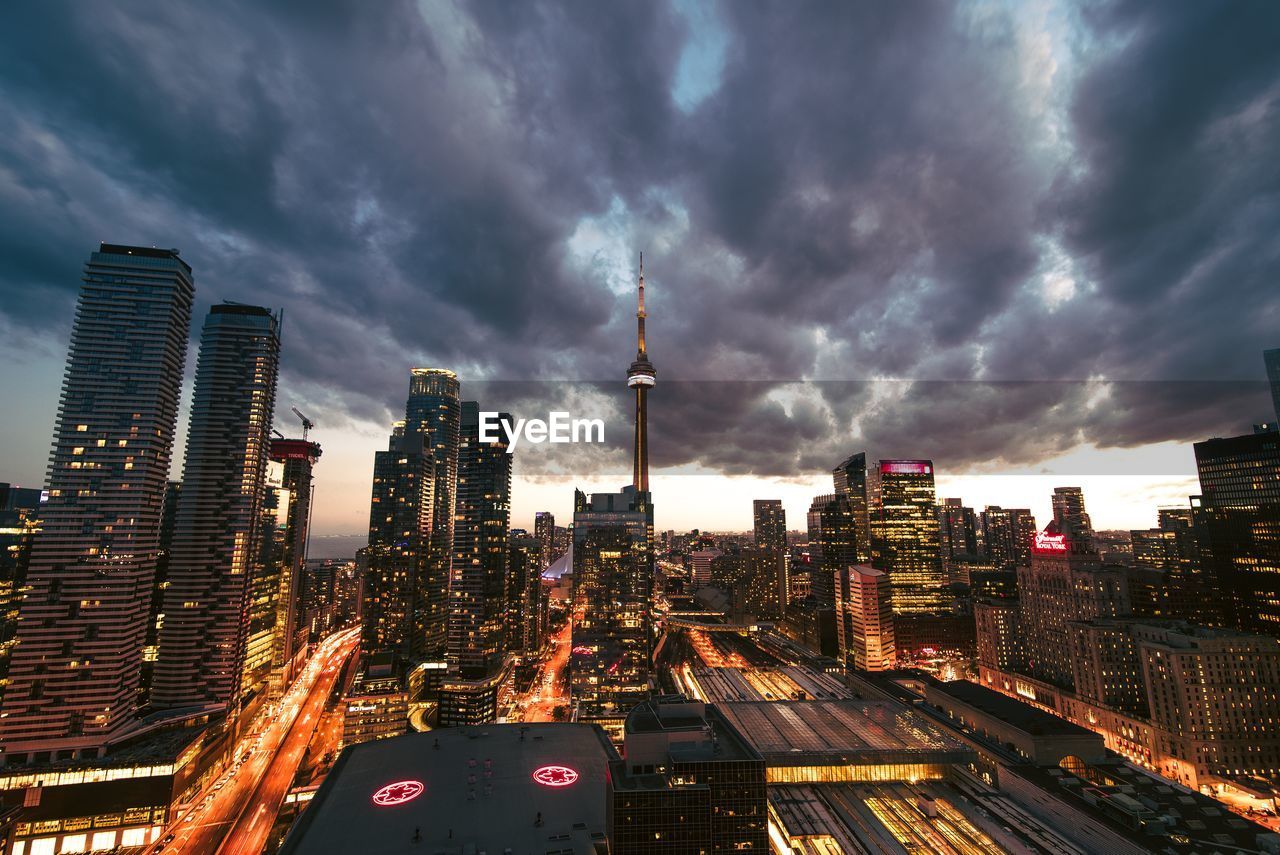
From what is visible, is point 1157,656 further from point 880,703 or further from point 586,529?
point 586,529

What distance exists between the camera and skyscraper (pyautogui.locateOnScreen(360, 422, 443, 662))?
170m

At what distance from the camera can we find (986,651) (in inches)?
5655

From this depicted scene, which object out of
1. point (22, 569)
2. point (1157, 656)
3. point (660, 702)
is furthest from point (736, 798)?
point (22, 569)

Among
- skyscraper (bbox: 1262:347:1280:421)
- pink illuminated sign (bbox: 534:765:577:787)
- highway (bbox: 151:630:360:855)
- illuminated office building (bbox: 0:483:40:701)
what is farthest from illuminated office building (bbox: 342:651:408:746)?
skyscraper (bbox: 1262:347:1280:421)

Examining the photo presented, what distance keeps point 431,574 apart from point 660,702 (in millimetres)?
151736

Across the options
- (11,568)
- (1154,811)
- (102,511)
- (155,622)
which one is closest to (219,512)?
(102,511)

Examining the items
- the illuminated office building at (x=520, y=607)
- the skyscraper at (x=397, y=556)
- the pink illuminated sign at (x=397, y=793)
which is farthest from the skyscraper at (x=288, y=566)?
the pink illuminated sign at (x=397, y=793)

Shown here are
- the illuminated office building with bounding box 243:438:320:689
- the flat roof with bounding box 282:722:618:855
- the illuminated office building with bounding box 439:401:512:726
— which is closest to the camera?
the flat roof with bounding box 282:722:618:855

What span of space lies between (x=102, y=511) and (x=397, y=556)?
89181mm

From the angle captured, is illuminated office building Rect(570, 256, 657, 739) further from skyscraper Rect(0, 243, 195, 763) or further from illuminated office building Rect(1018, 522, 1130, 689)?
illuminated office building Rect(1018, 522, 1130, 689)

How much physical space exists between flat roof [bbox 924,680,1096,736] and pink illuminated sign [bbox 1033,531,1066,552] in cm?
4142

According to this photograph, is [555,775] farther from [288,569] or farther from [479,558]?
[288,569]

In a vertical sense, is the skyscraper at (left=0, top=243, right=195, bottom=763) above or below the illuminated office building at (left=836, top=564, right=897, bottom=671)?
above

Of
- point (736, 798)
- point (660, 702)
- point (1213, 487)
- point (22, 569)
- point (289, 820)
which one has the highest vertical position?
point (1213, 487)
